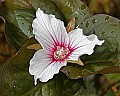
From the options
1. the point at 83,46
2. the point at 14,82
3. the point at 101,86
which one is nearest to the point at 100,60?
the point at 83,46

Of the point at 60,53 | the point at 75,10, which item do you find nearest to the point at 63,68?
the point at 60,53

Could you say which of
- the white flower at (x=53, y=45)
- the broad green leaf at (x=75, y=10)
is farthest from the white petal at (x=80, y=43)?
the broad green leaf at (x=75, y=10)

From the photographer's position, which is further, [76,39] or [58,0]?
[58,0]

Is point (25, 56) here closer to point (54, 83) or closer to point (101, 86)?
point (54, 83)

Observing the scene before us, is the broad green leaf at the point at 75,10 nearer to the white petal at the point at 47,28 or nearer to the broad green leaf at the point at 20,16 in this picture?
the broad green leaf at the point at 20,16

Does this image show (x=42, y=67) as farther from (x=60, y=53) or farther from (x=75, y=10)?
(x=75, y=10)

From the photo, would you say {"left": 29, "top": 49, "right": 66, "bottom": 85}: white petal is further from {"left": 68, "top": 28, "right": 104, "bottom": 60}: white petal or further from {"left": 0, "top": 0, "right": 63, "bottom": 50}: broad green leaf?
{"left": 0, "top": 0, "right": 63, "bottom": 50}: broad green leaf

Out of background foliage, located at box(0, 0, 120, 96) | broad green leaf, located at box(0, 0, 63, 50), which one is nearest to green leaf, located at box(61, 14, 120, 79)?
background foliage, located at box(0, 0, 120, 96)
